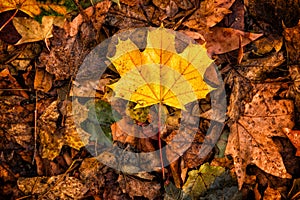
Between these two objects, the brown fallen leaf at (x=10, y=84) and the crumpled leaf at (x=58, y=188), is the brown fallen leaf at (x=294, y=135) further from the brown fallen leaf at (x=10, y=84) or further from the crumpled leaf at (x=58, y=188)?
the brown fallen leaf at (x=10, y=84)

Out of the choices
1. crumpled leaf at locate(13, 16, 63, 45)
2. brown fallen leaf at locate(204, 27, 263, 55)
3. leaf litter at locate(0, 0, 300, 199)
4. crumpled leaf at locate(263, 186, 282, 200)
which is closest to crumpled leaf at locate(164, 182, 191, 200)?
leaf litter at locate(0, 0, 300, 199)

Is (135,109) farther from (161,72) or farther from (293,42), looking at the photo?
(293,42)

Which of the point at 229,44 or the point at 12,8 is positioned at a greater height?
the point at 12,8

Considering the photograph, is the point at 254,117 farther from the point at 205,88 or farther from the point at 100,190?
the point at 100,190

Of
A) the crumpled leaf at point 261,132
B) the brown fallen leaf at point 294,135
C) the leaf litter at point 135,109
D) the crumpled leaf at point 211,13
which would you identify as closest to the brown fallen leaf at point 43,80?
the leaf litter at point 135,109

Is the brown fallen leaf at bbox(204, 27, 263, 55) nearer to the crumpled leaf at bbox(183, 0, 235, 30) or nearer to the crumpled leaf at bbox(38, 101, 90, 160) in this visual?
the crumpled leaf at bbox(183, 0, 235, 30)

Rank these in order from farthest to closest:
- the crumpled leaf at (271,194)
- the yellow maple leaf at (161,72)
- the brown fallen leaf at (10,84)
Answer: the brown fallen leaf at (10,84), the crumpled leaf at (271,194), the yellow maple leaf at (161,72)

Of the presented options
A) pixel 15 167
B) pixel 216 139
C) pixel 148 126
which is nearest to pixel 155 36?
pixel 148 126
